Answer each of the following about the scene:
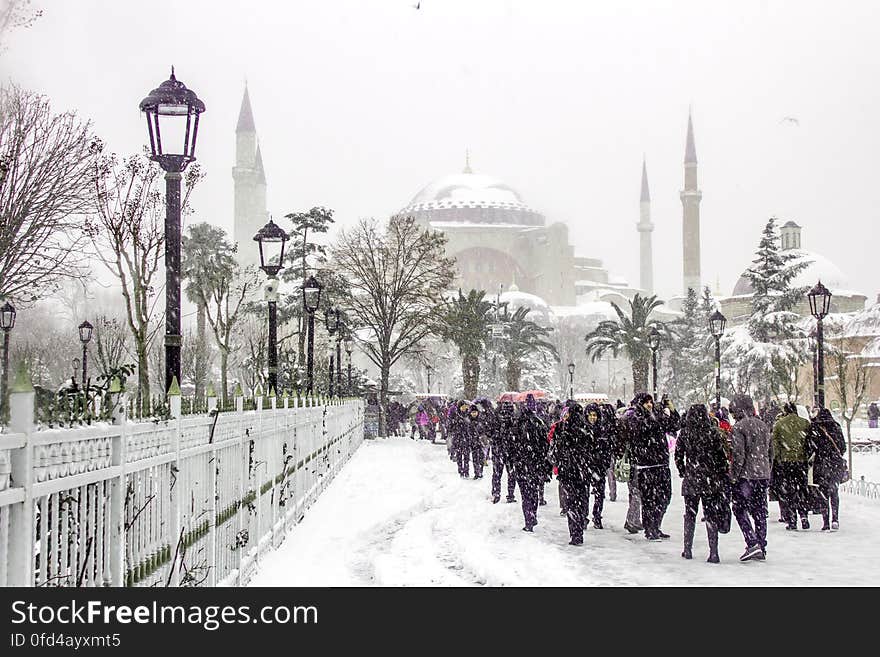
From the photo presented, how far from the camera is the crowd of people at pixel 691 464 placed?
9758 mm

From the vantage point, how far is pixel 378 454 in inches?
1089

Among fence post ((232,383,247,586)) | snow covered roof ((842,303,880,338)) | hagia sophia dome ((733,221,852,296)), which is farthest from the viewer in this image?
hagia sophia dome ((733,221,852,296))

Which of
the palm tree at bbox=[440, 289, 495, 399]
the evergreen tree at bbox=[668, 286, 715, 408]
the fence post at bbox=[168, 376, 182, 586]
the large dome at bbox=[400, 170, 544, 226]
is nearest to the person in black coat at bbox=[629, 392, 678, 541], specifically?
the fence post at bbox=[168, 376, 182, 586]

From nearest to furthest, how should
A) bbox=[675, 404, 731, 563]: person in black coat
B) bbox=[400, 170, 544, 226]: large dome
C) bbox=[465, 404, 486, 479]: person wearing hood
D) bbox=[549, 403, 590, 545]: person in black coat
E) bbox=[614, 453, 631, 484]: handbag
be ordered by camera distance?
1. bbox=[675, 404, 731, 563]: person in black coat
2. bbox=[549, 403, 590, 545]: person in black coat
3. bbox=[614, 453, 631, 484]: handbag
4. bbox=[465, 404, 486, 479]: person wearing hood
5. bbox=[400, 170, 544, 226]: large dome

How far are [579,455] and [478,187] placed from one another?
132m

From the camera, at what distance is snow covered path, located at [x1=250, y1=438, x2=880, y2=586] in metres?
8.73

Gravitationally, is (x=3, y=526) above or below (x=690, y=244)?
below

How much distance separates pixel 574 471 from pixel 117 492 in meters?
7.31

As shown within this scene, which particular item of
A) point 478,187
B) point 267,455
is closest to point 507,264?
point 478,187

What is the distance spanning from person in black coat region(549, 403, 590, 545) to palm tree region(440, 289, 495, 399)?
3089 centimetres

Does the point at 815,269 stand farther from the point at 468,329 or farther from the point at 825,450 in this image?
the point at 825,450

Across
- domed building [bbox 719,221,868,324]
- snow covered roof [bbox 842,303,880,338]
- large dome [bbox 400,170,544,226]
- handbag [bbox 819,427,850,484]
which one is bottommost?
handbag [bbox 819,427,850,484]

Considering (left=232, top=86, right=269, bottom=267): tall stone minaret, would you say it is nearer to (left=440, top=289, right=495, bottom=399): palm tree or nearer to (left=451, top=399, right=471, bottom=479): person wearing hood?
(left=440, top=289, right=495, bottom=399): palm tree
